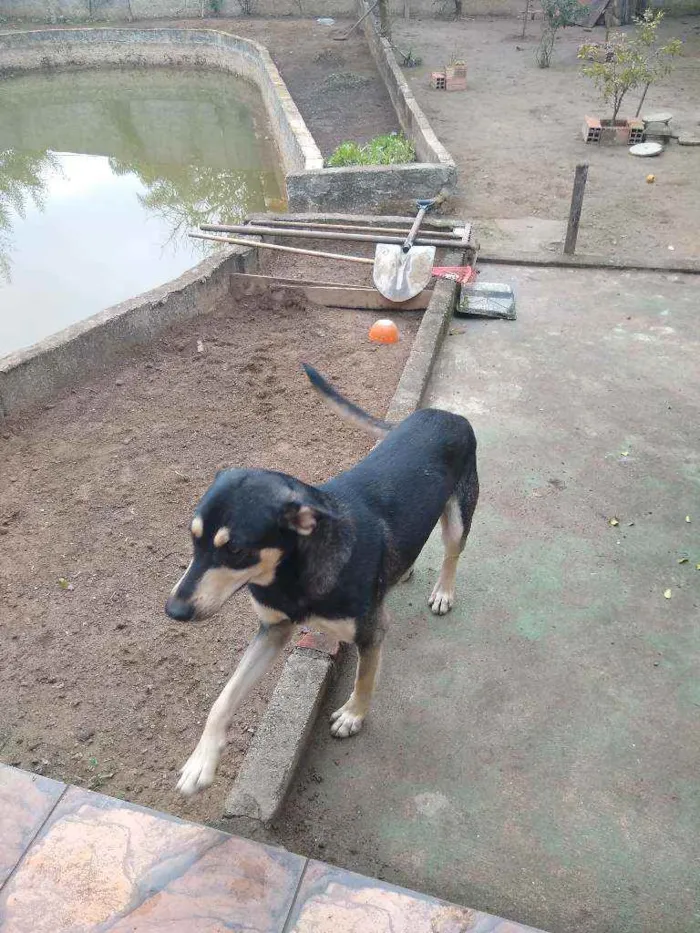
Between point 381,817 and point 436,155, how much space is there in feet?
29.6

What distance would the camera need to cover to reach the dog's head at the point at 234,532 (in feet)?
7.17

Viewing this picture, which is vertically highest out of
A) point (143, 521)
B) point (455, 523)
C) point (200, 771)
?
point (455, 523)

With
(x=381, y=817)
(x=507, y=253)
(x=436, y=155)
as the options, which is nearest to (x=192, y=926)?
(x=381, y=817)

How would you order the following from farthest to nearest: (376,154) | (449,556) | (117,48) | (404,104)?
1. (117,48)
2. (404,104)
3. (376,154)
4. (449,556)

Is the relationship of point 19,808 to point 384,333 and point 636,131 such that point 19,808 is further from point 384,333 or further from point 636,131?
point 636,131

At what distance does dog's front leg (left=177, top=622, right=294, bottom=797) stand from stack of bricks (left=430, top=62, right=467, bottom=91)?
49.4ft

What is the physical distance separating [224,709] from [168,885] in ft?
1.88

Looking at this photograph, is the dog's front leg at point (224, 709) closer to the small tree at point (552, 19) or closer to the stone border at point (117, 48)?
the small tree at point (552, 19)

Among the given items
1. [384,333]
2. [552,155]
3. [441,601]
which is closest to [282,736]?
[441,601]

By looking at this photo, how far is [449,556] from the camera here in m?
3.49

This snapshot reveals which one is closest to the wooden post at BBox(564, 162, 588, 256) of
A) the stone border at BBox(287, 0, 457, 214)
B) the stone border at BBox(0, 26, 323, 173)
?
the stone border at BBox(287, 0, 457, 214)

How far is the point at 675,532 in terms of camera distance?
4117 mm

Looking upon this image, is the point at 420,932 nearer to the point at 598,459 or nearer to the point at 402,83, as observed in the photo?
the point at 598,459

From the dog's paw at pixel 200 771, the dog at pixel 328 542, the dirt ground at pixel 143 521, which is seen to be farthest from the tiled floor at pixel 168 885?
the dirt ground at pixel 143 521
